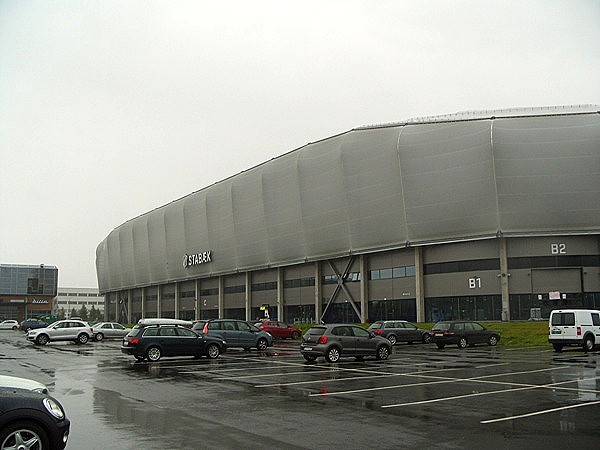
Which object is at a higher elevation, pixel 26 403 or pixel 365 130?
pixel 365 130

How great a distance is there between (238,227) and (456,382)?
5775cm

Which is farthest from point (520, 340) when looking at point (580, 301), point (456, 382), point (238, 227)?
point (238, 227)

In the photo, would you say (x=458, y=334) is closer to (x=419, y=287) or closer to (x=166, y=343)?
(x=166, y=343)

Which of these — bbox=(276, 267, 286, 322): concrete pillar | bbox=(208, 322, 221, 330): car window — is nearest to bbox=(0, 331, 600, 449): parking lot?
bbox=(208, 322, 221, 330): car window

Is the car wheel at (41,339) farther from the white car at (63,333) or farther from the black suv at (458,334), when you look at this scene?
the black suv at (458,334)

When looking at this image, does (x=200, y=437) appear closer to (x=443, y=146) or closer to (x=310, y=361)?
(x=310, y=361)

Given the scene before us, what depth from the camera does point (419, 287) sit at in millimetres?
52938

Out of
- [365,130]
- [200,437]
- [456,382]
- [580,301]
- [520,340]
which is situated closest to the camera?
[200,437]

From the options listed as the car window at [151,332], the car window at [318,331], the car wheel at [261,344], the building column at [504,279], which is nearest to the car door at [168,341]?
the car window at [151,332]

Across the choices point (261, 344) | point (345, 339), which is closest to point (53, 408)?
point (345, 339)

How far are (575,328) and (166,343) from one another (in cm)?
1938

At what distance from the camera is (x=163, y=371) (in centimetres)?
2131

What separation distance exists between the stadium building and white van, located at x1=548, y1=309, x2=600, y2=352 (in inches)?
568

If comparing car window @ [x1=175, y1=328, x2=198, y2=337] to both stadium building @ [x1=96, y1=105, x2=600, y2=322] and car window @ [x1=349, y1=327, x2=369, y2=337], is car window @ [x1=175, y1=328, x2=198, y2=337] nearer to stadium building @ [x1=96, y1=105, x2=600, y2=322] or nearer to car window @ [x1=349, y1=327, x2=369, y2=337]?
car window @ [x1=349, y1=327, x2=369, y2=337]
